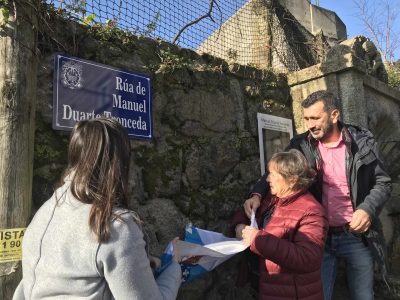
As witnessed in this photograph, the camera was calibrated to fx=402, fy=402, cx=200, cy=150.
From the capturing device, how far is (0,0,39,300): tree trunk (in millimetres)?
1953

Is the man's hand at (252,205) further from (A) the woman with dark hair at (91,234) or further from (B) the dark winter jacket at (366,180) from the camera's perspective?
(A) the woman with dark hair at (91,234)

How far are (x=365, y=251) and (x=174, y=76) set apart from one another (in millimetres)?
1852

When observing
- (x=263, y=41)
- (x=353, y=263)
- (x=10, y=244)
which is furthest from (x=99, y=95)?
(x=263, y=41)

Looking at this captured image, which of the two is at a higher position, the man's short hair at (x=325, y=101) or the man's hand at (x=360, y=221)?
the man's short hair at (x=325, y=101)

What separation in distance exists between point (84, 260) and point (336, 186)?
1.97 m

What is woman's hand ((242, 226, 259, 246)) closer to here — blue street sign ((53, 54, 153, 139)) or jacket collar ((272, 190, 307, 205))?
jacket collar ((272, 190, 307, 205))

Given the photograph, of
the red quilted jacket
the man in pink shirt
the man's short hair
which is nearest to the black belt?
the man in pink shirt

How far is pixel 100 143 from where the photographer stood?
1.38 m

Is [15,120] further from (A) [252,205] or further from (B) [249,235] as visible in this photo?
(A) [252,205]

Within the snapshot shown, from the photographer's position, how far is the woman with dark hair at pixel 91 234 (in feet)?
4.17

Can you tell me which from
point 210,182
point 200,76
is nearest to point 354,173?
point 210,182

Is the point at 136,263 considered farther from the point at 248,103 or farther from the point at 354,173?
the point at 248,103

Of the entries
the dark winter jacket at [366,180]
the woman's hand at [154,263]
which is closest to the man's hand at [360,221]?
the dark winter jacket at [366,180]

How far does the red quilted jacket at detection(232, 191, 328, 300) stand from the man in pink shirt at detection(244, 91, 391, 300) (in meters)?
0.38
